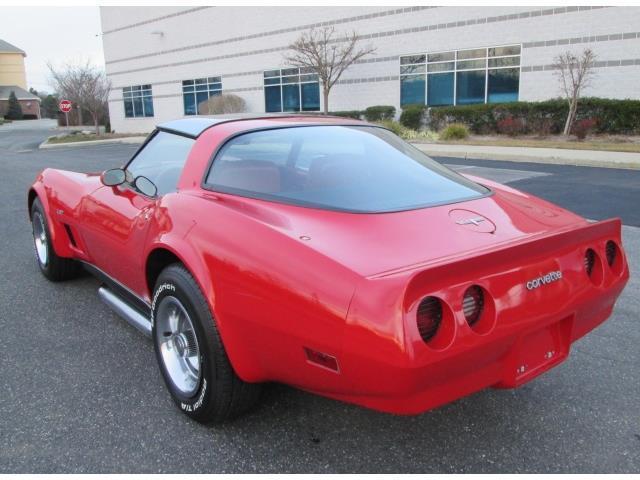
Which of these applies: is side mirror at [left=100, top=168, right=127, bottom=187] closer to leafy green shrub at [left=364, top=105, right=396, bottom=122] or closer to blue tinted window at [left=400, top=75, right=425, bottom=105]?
leafy green shrub at [left=364, top=105, right=396, bottom=122]

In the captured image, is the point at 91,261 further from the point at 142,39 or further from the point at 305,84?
the point at 142,39

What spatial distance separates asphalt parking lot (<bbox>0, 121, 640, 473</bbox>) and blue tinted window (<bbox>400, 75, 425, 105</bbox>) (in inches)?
841

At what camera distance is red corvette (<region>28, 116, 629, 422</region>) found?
1972 mm

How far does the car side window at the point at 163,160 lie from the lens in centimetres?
326

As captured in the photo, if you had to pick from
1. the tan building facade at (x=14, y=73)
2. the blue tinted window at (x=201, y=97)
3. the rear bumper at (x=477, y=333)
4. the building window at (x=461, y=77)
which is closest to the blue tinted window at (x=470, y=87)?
the building window at (x=461, y=77)

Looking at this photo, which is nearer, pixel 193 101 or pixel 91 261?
pixel 91 261

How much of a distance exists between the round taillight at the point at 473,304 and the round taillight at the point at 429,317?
13cm

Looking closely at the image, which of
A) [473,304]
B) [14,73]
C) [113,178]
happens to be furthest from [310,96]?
[14,73]

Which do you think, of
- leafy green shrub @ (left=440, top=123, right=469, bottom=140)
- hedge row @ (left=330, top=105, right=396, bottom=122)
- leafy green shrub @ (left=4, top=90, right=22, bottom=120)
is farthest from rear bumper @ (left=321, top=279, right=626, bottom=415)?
leafy green shrub @ (left=4, top=90, right=22, bottom=120)

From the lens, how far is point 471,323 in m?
2.07

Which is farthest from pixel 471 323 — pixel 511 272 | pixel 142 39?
pixel 142 39

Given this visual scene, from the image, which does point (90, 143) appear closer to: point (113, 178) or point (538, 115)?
A: point (538, 115)

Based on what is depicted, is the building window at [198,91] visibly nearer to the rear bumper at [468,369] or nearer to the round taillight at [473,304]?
the rear bumper at [468,369]

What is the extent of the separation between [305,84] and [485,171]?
17.6 meters
